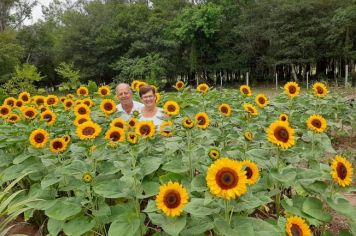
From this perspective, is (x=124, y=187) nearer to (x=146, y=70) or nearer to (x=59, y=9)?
(x=146, y=70)

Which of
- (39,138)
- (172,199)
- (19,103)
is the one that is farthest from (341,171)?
(19,103)

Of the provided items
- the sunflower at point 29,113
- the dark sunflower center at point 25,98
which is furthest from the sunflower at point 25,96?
the sunflower at point 29,113

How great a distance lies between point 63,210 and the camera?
2.36 m

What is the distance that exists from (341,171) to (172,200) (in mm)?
873

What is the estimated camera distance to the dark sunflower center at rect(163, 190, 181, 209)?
183 cm

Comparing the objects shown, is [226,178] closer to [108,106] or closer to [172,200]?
[172,200]

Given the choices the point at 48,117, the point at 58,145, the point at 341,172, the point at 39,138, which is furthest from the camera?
the point at 48,117

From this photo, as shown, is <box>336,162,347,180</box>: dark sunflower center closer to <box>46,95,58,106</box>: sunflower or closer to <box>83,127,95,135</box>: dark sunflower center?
<box>83,127,95,135</box>: dark sunflower center

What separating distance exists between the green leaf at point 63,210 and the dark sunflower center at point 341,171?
1.47 meters

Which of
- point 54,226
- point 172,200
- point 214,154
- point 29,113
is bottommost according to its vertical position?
point 54,226

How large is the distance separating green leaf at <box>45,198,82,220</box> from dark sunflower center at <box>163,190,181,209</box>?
0.74 meters

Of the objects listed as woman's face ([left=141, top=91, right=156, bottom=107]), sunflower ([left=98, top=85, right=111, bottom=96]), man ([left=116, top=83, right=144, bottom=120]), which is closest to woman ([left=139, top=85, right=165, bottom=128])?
woman's face ([left=141, top=91, right=156, bottom=107])

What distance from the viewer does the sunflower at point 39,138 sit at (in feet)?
9.29

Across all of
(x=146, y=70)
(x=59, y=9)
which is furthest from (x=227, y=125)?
(x=59, y=9)
